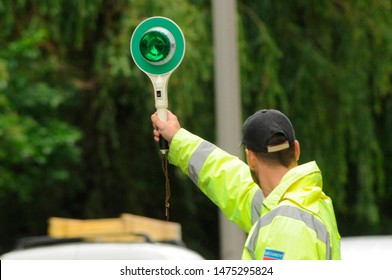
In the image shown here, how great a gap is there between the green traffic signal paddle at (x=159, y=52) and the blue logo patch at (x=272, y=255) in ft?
1.98

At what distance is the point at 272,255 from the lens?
2.98m

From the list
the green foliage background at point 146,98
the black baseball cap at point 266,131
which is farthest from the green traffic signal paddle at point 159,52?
the green foliage background at point 146,98

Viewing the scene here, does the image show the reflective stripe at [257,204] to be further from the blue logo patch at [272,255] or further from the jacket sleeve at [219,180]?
the blue logo patch at [272,255]

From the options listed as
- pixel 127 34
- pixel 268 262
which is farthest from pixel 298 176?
pixel 127 34

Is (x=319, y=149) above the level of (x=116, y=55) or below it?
below

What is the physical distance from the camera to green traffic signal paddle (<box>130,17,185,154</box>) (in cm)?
339

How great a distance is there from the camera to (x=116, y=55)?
11.9m

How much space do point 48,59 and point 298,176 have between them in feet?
31.2

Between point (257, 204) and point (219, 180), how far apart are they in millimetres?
130

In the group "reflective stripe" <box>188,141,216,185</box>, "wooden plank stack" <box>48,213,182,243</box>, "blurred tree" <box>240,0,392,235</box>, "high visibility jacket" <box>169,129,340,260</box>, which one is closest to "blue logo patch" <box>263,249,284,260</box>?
"high visibility jacket" <box>169,129,340,260</box>

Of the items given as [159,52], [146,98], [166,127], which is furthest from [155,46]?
[146,98]

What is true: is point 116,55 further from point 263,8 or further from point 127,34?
point 263,8

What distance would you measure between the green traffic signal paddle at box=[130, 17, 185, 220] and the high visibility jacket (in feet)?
0.50

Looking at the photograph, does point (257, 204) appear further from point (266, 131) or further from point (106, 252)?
point (106, 252)
